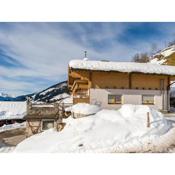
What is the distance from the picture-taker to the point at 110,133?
23.3 ft

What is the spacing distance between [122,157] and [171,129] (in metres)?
2.52

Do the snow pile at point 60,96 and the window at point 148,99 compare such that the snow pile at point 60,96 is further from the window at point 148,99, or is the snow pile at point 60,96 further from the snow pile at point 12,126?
the snow pile at point 12,126

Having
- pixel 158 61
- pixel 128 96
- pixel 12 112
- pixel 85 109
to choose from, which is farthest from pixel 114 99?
pixel 158 61

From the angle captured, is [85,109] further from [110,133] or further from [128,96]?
[128,96]

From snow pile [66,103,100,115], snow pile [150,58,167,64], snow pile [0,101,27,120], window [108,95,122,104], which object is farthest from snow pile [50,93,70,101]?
snow pile [150,58,167,64]

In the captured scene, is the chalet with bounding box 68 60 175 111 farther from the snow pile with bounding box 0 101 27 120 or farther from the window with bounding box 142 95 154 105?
the snow pile with bounding box 0 101 27 120

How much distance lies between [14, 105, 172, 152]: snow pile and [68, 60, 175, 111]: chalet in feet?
5.15

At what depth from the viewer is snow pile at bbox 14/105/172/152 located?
258 inches

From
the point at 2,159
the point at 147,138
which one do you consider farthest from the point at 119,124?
the point at 2,159

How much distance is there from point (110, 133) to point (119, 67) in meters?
3.52

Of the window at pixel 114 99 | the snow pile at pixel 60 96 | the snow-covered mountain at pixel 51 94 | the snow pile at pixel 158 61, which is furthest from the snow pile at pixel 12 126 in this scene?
the snow pile at pixel 158 61

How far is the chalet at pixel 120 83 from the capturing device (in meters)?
9.84
